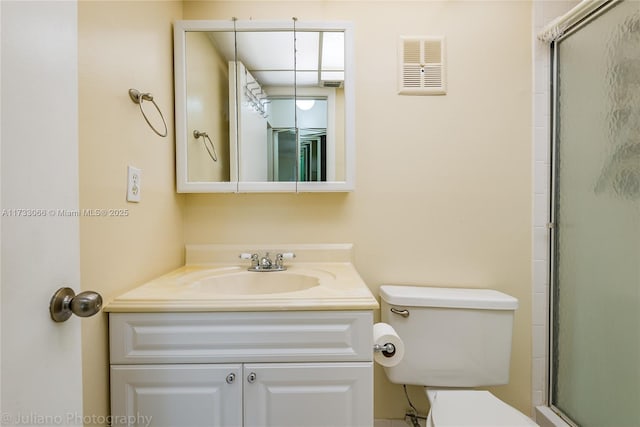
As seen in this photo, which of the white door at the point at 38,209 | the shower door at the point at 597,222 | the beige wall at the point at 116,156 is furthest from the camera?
the shower door at the point at 597,222

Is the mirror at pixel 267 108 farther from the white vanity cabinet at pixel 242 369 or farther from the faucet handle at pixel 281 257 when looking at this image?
the white vanity cabinet at pixel 242 369

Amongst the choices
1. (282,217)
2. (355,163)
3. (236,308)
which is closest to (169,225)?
(282,217)

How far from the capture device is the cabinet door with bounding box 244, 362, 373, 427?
2.85 feet

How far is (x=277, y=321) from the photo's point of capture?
87cm

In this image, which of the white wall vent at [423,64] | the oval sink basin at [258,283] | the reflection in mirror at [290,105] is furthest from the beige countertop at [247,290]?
the white wall vent at [423,64]

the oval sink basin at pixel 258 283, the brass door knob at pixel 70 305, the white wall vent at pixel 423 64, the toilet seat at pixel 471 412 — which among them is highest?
the white wall vent at pixel 423 64

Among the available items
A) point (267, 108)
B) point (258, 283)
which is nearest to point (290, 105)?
point (267, 108)

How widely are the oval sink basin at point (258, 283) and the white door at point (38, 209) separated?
701 mm

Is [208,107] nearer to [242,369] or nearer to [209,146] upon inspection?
[209,146]

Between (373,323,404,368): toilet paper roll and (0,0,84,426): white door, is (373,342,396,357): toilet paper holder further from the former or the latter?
(0,0,84,426): white door

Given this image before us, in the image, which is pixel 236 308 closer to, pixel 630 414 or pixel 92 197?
pixel 92 197

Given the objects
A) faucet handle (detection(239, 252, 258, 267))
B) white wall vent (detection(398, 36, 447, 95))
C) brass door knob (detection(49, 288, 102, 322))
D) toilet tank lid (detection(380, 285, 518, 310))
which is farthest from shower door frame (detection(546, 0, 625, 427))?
brass door knob (detection(49, 288, 102, 322))

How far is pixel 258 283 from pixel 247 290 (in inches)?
2.0

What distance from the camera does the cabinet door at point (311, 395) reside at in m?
0.87
